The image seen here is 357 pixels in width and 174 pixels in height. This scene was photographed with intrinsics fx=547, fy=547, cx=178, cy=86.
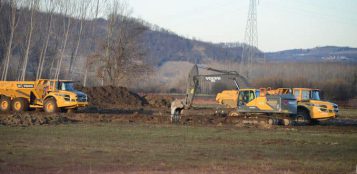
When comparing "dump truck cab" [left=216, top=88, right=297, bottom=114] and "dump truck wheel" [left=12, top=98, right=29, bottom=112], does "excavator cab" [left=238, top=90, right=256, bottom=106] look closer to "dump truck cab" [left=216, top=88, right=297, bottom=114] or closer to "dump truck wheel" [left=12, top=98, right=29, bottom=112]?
"dump truck cab" [left=216, top=88, right=297, bottom=114]

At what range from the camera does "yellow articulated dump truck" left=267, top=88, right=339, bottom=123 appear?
111 ft

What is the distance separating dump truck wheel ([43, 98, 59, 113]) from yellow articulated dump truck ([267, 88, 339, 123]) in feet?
48.6

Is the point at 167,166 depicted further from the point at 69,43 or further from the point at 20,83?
the point at 69,43

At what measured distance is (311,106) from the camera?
113ft

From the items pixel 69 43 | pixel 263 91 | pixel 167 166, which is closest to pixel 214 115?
pixel 263 91

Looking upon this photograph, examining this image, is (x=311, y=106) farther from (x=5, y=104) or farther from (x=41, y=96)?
(x=5, y=104)

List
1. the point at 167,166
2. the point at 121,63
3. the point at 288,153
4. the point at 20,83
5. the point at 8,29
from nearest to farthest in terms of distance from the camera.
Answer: the point at 167,166, the point at 288,153, the point at 20,83, the point at 8,29, the point at 121,63

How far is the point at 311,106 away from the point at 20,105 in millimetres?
20405

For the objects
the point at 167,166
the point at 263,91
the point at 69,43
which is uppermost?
the point at 69,43

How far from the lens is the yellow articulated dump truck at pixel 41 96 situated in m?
38.5

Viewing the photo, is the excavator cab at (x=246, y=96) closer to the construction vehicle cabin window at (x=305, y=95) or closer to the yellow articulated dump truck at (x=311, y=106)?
the yellow articulated dump truck at (x=311, y=106)

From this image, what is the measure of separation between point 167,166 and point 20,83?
2665cm

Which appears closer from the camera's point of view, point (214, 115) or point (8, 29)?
point (214, 115)

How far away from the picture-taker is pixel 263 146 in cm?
2198
